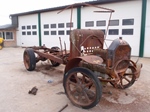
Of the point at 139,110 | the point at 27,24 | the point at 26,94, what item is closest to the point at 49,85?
the point at 26,94

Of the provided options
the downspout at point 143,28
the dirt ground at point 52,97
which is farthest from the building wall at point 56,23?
the dirt ground at point 52,97

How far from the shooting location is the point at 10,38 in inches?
730

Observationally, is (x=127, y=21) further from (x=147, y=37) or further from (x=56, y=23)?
(x=56, y=23)

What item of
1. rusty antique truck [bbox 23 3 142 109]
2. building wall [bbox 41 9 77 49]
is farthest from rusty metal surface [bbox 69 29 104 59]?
building wall [bbox 41 9 77 49]

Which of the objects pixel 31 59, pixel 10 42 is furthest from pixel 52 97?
pixel 10 42

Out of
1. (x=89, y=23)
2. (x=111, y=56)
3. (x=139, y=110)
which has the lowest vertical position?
(x=139, y=110)

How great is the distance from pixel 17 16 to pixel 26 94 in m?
16.1

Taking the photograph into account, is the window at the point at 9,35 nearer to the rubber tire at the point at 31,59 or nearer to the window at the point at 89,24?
the window at the point at 89,24

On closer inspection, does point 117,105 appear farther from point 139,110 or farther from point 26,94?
point 26,94

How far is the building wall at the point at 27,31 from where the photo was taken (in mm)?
16491

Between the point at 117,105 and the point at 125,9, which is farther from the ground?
the point at 125,9

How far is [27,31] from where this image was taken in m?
17.5

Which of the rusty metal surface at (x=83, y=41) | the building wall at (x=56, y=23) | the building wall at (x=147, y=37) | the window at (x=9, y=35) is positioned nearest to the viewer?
the rusty metal surface at (x=83, y=41)

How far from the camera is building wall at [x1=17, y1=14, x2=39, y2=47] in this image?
1649cm
